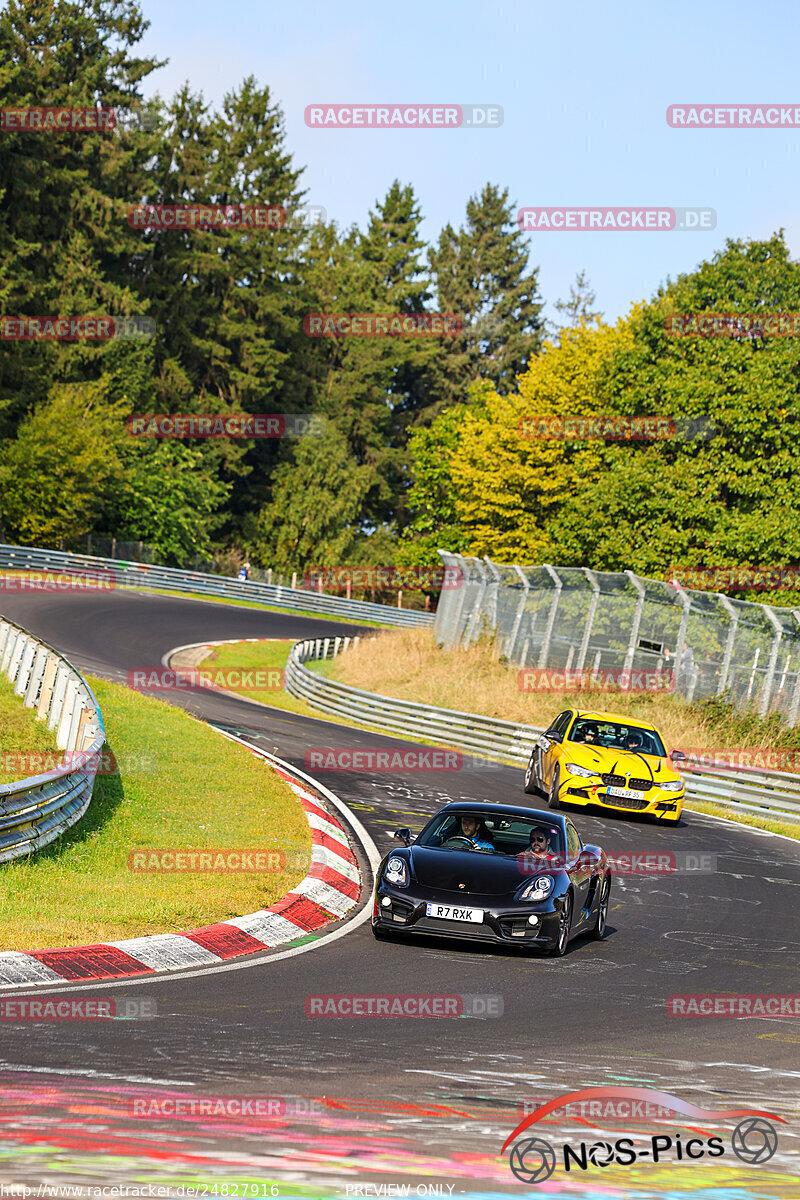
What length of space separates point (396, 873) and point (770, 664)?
17.4 meters

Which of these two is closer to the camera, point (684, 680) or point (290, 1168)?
point (290, 1168)

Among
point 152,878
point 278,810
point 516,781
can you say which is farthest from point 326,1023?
point 516,781

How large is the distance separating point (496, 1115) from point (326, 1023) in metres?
2.33

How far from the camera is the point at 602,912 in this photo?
12.0 metres

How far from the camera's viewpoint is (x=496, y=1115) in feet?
17.5

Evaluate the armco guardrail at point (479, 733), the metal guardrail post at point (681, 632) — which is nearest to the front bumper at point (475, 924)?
the armco guardrail at point (479, 733)

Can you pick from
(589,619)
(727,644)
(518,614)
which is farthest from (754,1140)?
(518,614)

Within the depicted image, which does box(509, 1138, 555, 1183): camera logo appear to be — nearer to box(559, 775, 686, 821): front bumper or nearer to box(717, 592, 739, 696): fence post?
box(559, 775, 686, 821): front bumper

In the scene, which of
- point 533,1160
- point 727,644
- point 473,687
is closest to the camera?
point 533,1160

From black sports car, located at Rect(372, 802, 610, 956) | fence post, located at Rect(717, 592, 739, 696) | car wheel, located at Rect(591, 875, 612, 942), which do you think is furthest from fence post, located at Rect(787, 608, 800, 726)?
black sports car, located at Rect(372, 802, 610, 956)

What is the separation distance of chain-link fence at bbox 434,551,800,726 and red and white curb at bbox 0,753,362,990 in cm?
1431

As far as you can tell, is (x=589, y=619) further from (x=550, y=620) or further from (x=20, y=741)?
(x=20, y=741)

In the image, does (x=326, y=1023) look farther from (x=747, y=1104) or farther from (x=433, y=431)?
(x=433, y=431)

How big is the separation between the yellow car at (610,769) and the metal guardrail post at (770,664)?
6.21m
